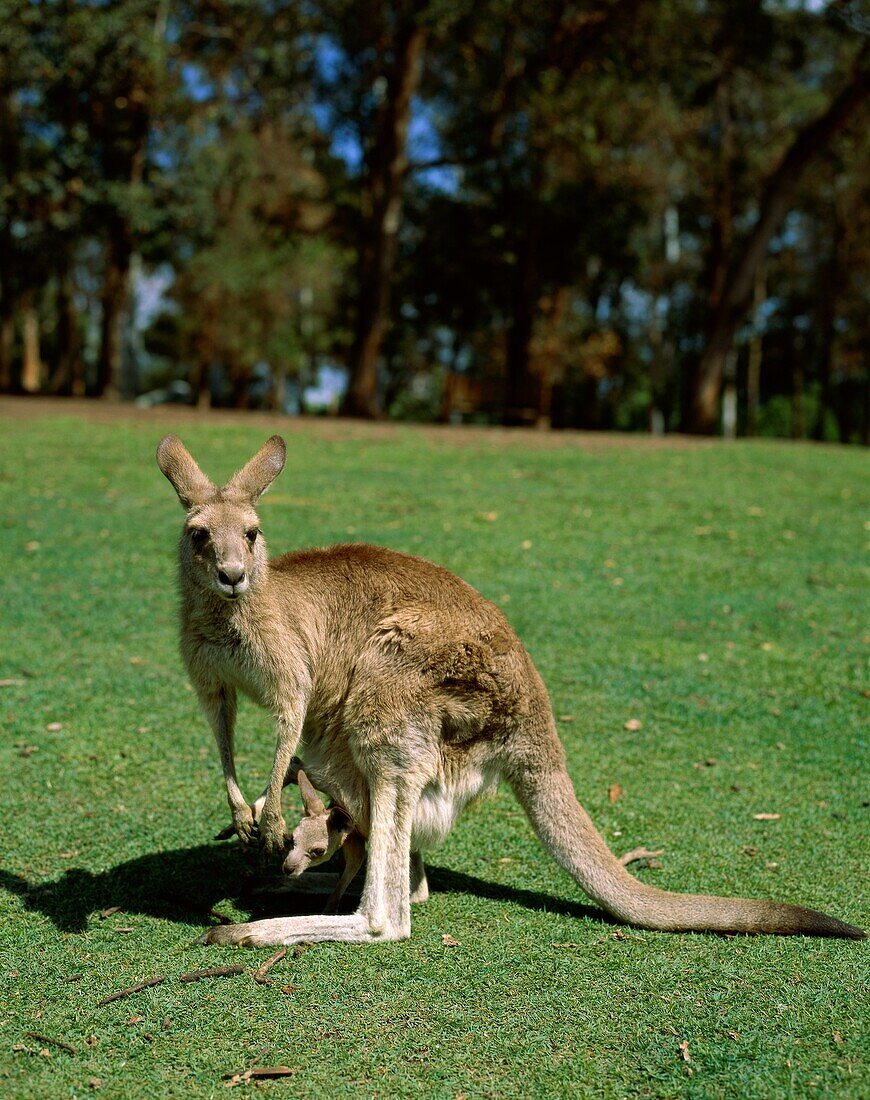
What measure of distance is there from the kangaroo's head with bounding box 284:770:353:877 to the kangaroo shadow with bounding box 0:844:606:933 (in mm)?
248

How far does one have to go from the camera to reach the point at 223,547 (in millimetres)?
3188

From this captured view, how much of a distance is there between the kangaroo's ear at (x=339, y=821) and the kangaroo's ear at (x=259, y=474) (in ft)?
3.31

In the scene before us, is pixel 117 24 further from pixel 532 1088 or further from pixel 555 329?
pixel 532 1088

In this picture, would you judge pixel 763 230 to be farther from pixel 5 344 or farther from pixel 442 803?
pixel 5 344

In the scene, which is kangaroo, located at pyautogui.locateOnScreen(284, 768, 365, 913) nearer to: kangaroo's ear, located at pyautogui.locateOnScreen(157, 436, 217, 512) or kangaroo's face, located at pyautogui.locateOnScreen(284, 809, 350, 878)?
kangaroo's face, located at pyautogui.locateOnScreen(284, 809, 350, 878)

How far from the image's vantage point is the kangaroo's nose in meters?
3.12

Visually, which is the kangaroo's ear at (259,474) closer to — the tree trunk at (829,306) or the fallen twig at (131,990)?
the fallen twig at (131,990)

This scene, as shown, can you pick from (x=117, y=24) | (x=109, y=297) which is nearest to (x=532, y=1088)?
(x=117, y=24)

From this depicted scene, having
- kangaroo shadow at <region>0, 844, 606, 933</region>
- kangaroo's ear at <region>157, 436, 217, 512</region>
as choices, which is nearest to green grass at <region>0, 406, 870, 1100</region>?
kangaroo shadow at <region>0, 844, 606, 933</region>

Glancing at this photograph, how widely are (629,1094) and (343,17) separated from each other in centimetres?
1551

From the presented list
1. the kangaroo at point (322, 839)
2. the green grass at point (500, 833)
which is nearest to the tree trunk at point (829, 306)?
the green grass at point (500, 833)

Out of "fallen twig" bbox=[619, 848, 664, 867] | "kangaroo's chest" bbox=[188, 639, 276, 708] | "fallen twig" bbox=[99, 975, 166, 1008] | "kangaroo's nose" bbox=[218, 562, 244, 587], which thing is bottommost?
"fallen twig" bbox=[99, 975, 166, 1008]

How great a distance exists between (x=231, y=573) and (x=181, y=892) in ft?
3.99

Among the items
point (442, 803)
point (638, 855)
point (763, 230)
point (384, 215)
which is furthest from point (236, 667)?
point (763, 230)
